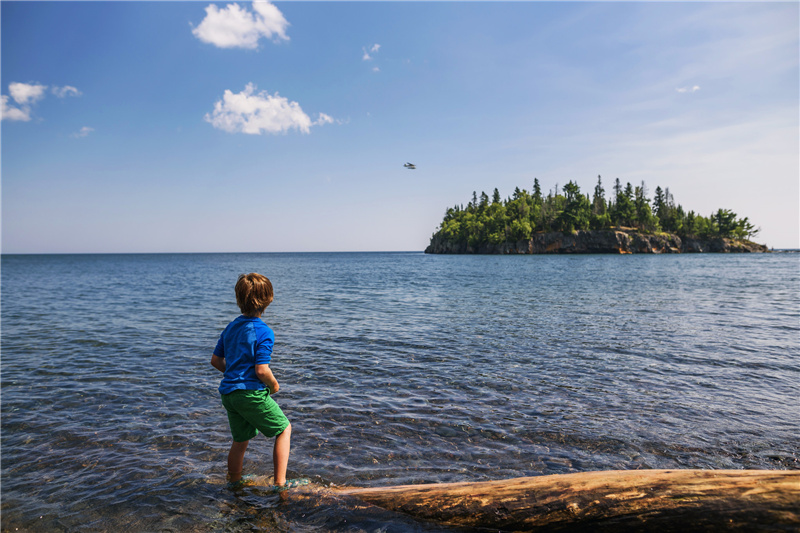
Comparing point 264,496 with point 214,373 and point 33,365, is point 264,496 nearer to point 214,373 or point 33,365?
point 214,373

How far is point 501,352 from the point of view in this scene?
11.8m

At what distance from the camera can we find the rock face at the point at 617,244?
13412 centimetres

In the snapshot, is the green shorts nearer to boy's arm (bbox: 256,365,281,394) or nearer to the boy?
the boy

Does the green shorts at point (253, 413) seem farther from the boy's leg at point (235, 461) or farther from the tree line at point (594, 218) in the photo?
the tree line at point (594, 218)

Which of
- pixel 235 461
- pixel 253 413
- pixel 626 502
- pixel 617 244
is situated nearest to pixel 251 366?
pixel 253 413

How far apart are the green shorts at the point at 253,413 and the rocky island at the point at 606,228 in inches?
5552

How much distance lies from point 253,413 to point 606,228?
513ft

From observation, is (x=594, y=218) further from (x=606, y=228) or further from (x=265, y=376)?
(x=265, y=376)

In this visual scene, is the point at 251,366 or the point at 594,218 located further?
the point at 594,218

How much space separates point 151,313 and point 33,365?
1063 cm

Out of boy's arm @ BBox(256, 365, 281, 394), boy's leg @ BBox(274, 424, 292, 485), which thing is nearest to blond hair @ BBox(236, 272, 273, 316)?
boy's arm @ BBox(256, 365, 281, 394)

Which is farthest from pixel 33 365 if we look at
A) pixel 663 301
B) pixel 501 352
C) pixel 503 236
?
pixel 503 236

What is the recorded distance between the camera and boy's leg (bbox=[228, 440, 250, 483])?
16.0 ft

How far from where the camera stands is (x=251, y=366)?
4379 mm
